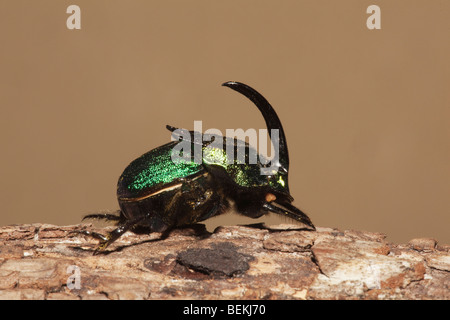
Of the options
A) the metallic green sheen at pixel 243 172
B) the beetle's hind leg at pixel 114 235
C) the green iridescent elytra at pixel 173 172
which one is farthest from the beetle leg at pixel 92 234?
the metallic green sheen at pixel 243 172

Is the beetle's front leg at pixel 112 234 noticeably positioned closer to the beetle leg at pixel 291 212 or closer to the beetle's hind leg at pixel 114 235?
the beetle's hind leg at pixel 114 235

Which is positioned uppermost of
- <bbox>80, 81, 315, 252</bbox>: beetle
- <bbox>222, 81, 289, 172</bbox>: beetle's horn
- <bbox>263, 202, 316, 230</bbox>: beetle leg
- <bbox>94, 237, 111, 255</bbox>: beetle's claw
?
<bbox>222, 81, 289, 172</bbox>: beetle's horn

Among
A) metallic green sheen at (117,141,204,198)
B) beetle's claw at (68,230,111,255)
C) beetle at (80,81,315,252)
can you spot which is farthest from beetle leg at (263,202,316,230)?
beetle's claw at (68,230,111,255)

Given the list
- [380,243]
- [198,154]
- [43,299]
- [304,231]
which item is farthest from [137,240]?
[380,243]

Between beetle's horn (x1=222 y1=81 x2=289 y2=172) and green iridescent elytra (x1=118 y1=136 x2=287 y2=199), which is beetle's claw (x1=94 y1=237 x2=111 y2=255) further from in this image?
beetle's horn (x1=222 y1=81 x2=289 y2=172)

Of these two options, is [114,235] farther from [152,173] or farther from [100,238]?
[152,173]
